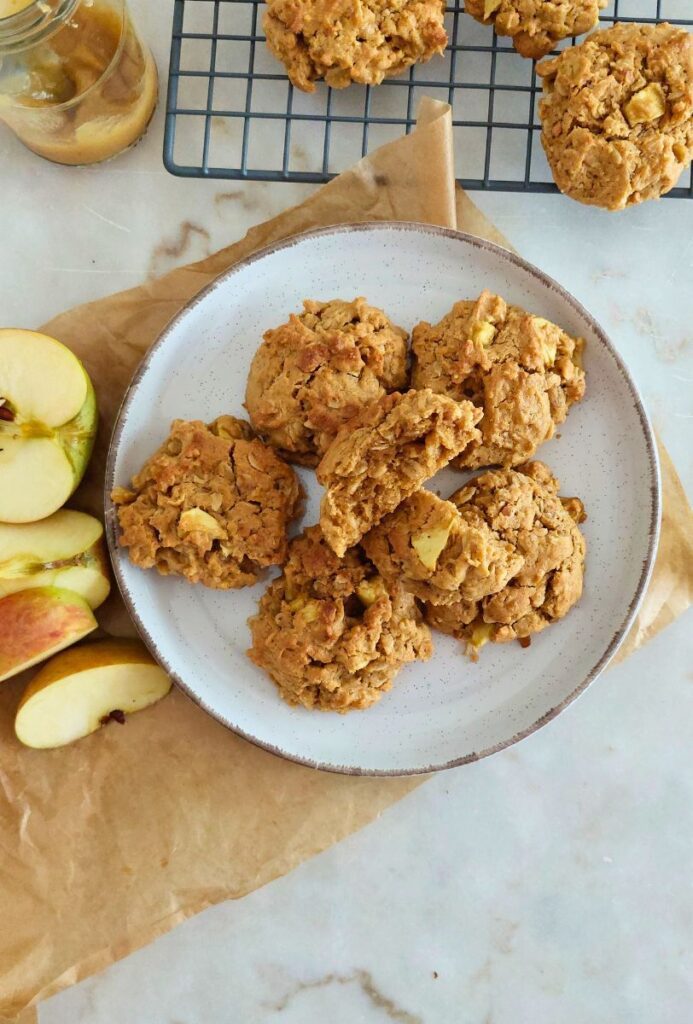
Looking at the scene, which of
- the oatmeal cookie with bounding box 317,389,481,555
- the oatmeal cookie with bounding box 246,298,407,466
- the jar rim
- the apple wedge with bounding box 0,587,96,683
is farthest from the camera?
the apple wedge with bounding box 0,587,96,683

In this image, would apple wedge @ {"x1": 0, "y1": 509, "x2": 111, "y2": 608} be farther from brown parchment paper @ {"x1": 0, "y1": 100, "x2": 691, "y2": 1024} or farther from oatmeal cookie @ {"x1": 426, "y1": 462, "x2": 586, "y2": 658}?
oatmeal cookie @ {"x1": 426, "y1": 462, "x2": 586, "y2": 658}

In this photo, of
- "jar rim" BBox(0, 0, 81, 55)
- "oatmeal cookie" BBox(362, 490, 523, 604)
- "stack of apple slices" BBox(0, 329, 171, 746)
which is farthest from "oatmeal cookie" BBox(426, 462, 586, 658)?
"jar rim" BBox(0, 0, 81, 55)

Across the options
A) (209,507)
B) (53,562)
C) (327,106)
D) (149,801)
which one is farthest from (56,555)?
(327,106)

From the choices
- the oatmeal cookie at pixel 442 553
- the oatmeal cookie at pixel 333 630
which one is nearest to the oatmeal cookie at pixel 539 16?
the oatmeal cookie at pixel 442 553

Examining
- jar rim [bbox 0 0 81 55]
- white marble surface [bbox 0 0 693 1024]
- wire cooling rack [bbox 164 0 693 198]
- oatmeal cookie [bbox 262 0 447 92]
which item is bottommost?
white marble surface [bbox 0 0 693 1024]

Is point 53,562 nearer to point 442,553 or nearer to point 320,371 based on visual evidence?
point 320,371

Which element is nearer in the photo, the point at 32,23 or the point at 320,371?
the point at 32,23

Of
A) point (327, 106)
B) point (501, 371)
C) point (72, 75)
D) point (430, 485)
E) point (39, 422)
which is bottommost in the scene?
point (430, 485)
